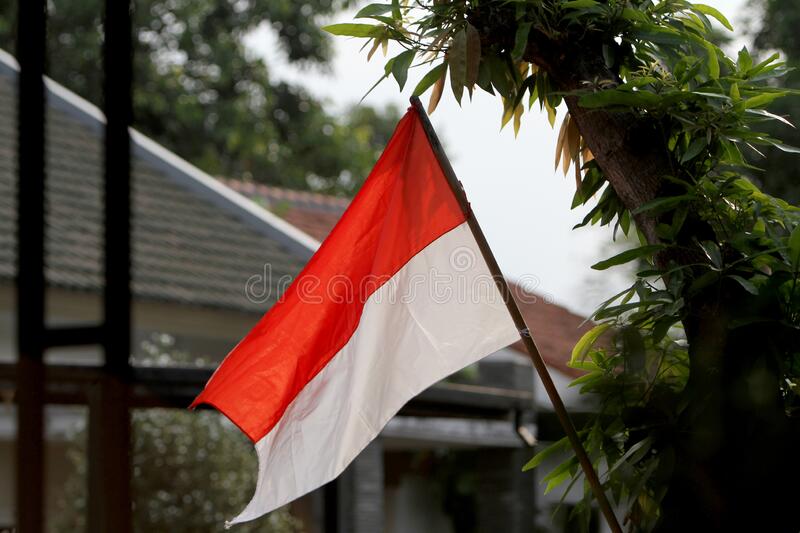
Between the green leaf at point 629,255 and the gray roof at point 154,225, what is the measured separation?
499cm

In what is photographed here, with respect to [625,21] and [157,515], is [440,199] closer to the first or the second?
[625,21]

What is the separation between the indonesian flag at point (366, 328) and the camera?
2.85m

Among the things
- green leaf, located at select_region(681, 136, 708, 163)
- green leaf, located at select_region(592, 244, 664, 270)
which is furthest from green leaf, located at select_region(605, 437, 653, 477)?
green leaf, located at select_region(681, 136, 708, 163)

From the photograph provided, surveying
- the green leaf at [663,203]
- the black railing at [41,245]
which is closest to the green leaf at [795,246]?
the green leaf at [663,203]

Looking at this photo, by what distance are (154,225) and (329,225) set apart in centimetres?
498

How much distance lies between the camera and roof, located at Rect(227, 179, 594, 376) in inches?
500

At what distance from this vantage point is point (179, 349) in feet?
26.8

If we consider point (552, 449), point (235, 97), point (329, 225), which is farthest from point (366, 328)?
point (235, 97)

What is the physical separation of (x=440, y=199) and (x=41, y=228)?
1.07m

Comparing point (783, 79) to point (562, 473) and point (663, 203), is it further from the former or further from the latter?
point (663, 203)

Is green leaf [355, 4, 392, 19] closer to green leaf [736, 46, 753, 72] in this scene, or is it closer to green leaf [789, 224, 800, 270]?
green leaf [736, 46, 753, 72]

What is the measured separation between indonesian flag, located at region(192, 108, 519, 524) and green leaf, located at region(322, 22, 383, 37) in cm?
28

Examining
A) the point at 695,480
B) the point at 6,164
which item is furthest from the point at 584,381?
the point at 6,164

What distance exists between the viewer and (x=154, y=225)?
8.33 m
